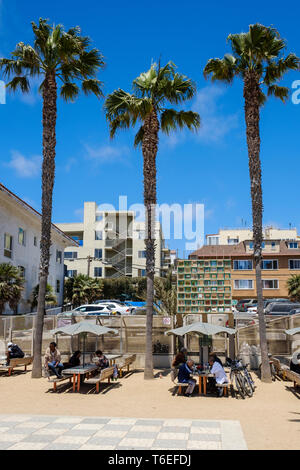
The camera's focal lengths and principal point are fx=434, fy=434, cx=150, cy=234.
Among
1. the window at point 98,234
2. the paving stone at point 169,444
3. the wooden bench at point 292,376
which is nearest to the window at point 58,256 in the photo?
the window at point 98,234

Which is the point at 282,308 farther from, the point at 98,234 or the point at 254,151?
the point at 98,234

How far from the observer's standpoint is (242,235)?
8012 cm

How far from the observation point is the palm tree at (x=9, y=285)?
1013 inches

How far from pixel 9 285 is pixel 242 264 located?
118 ft

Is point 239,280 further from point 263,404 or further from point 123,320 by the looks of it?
point 263,404

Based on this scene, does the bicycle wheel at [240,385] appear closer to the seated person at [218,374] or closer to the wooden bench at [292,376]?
the seated person at [218,374]

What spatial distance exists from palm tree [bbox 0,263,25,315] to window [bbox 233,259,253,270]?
113 feet

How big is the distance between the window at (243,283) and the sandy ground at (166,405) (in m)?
40.0

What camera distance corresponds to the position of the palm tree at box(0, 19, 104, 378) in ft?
57.5

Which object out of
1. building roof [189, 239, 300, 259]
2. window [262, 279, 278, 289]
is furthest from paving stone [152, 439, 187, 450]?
window [262, 279, 278, 289]

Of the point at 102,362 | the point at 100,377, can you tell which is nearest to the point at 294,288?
the point at 102,362

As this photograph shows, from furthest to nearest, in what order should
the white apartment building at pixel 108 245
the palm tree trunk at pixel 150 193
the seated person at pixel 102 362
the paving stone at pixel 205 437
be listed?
the white apartment building at pixel 108 245 < the palm tree trunk at pixel 150 193 < the seated person at pixel 102 362 < the paving stone at pixel 205 437

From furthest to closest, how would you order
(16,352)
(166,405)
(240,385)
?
(16,352) → (240,385) → (166,405)
